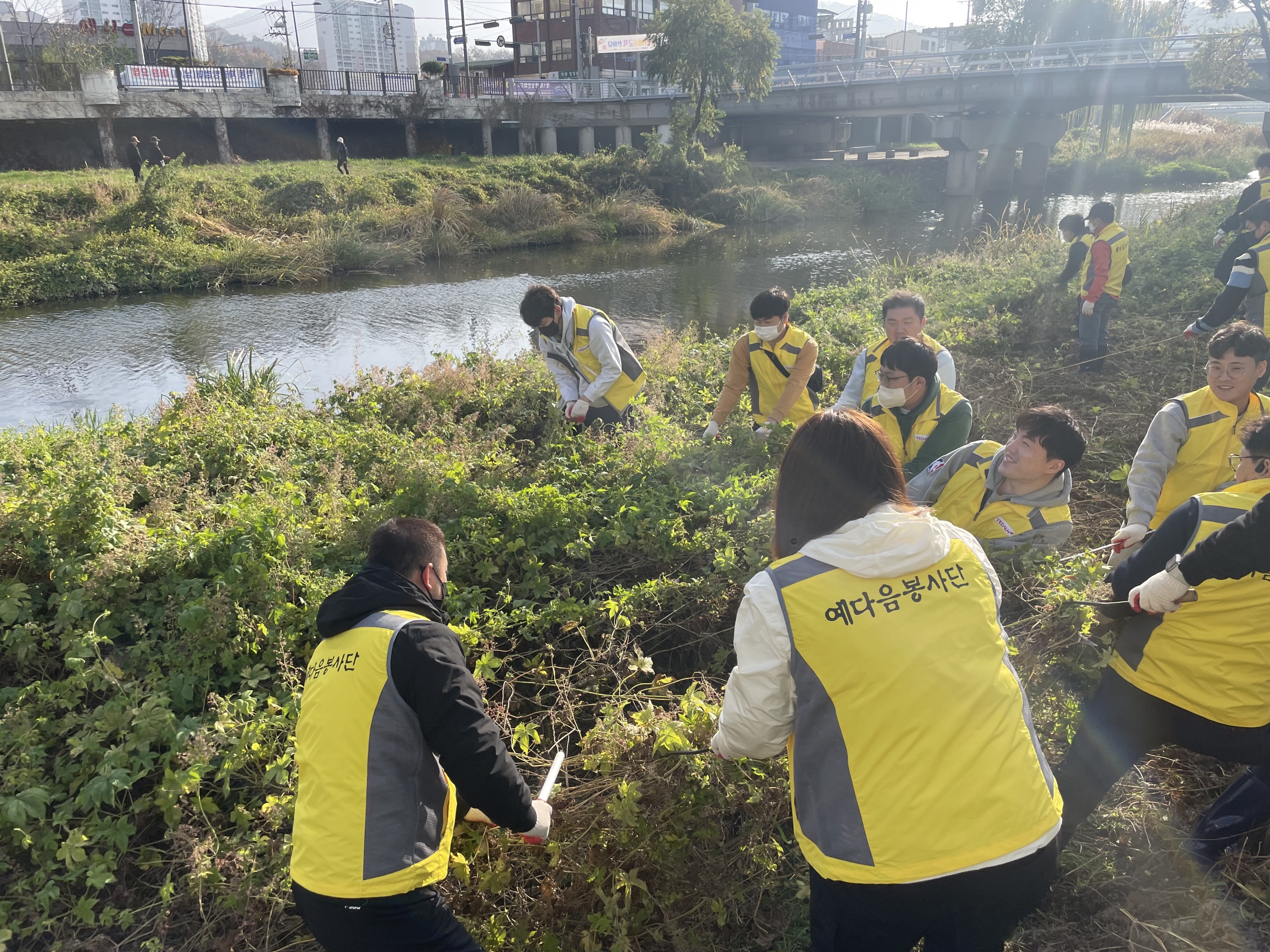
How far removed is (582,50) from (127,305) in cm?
4494

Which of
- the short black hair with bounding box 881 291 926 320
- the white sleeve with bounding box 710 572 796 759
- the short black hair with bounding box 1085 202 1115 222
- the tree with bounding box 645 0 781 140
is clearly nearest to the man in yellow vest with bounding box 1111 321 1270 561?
the short black hair with bounding box 881 291 926 320

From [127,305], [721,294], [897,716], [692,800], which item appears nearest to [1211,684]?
[897,716]

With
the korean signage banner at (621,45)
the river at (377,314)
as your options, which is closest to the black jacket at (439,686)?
the river at (377,314)

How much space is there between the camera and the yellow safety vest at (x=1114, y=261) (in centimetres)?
822

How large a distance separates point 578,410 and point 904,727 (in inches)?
188

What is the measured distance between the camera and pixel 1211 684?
249 cm

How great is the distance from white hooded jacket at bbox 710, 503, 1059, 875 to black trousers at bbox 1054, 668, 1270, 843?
104 centimetres

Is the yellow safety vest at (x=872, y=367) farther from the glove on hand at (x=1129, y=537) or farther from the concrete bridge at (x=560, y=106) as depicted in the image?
the concrete bridge at (x=560, y=106)

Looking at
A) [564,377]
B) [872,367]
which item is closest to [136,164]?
[564,377]

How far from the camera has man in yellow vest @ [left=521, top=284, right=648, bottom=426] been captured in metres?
5.94

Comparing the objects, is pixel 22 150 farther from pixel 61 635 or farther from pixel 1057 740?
pixel 1057 740

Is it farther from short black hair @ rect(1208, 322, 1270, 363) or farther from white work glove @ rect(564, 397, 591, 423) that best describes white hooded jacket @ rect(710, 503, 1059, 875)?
white work glove @ rect(564, 397, 591, 423)

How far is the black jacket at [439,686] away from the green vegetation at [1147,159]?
44716 millimetres

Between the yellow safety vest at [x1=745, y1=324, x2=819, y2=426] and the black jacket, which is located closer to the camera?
the black jacket
